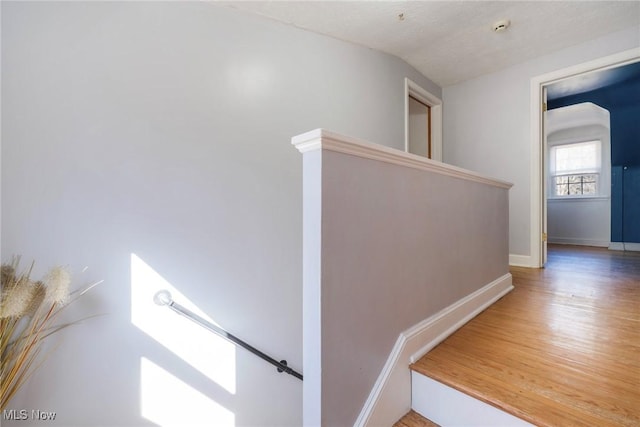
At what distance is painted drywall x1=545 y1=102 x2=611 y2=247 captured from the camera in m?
4.87

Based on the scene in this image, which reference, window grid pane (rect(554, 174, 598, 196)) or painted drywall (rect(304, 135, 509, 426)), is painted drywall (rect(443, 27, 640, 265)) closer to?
painted drywall (rect(304, 135, 509, 426))

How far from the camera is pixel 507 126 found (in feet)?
10.2

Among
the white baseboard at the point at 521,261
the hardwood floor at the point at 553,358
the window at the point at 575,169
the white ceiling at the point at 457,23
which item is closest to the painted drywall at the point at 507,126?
the white baseboard at the point at 521,261

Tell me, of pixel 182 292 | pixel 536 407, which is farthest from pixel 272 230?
pixel 536 407

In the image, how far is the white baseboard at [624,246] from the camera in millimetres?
4328

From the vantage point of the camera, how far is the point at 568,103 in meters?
3.78

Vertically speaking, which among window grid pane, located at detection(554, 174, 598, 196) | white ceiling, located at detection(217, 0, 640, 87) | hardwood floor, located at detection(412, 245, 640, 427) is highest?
white ceiling, located at detection(217, 0, 640, 87)

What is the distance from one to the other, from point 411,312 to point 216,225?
1.23 meters

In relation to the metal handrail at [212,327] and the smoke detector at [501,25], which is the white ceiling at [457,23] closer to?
the smoke detector at [501,25]

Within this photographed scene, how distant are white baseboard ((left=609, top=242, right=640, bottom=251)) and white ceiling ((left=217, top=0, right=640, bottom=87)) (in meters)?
3.64

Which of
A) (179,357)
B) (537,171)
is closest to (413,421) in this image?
(179,357)

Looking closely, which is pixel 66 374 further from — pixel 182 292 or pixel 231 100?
pixel 231 100

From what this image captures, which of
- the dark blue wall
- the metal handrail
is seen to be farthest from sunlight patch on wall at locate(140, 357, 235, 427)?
the dark blue wall

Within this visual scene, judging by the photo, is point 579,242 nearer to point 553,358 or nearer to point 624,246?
point 624,246
